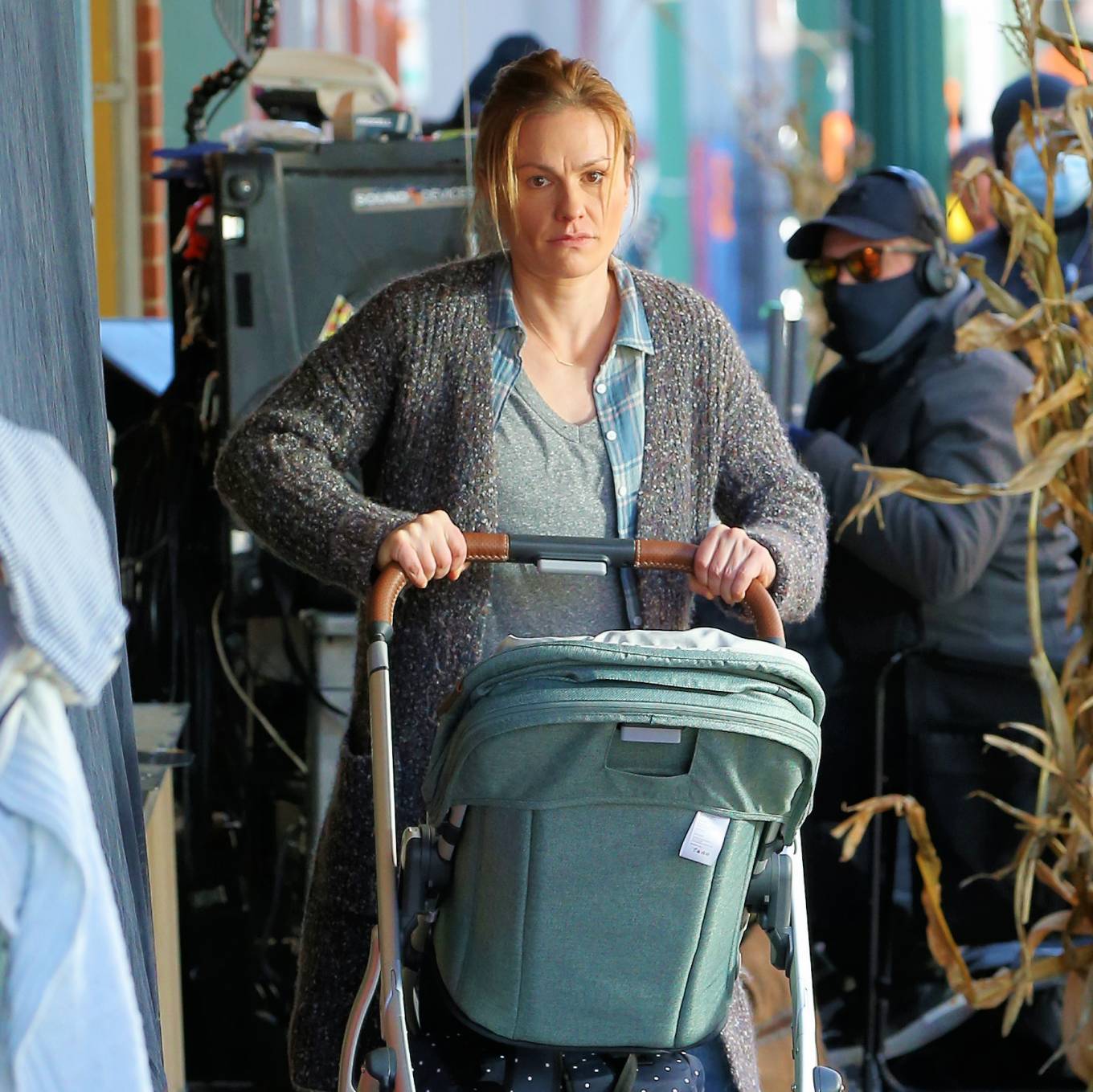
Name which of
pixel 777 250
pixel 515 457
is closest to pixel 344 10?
pixel 777 250

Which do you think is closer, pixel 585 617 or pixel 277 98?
pixel 585 617

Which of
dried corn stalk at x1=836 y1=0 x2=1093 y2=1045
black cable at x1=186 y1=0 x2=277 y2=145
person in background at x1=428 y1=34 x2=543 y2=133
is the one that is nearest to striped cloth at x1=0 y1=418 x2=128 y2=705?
dried corn stalk at x1=836 y1=0 x2=1093 y2=1045

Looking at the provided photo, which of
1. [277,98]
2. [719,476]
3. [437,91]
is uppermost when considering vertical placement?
[437,91]

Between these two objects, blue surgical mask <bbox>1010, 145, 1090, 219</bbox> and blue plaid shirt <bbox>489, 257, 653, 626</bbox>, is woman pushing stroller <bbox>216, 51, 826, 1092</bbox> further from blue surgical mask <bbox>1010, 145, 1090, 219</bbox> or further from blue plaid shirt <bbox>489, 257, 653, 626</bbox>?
blue surgical mask <bbox>1010, 145, 1090, 219</bbox>

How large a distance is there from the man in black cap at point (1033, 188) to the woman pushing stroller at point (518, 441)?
1.74m

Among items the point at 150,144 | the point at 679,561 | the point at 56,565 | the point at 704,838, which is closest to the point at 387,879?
the point at 704,838

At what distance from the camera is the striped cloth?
1103 millimetres

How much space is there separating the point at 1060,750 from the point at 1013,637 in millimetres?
449

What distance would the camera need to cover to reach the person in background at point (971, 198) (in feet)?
9.36

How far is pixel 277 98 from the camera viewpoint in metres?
3.58

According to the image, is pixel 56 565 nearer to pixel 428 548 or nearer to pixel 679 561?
pixel 428 548

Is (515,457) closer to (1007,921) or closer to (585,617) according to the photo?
(585,617)

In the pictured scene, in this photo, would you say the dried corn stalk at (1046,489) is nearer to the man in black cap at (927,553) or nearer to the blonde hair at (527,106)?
the man in black cap at (927,553)

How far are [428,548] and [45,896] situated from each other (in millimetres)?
831
